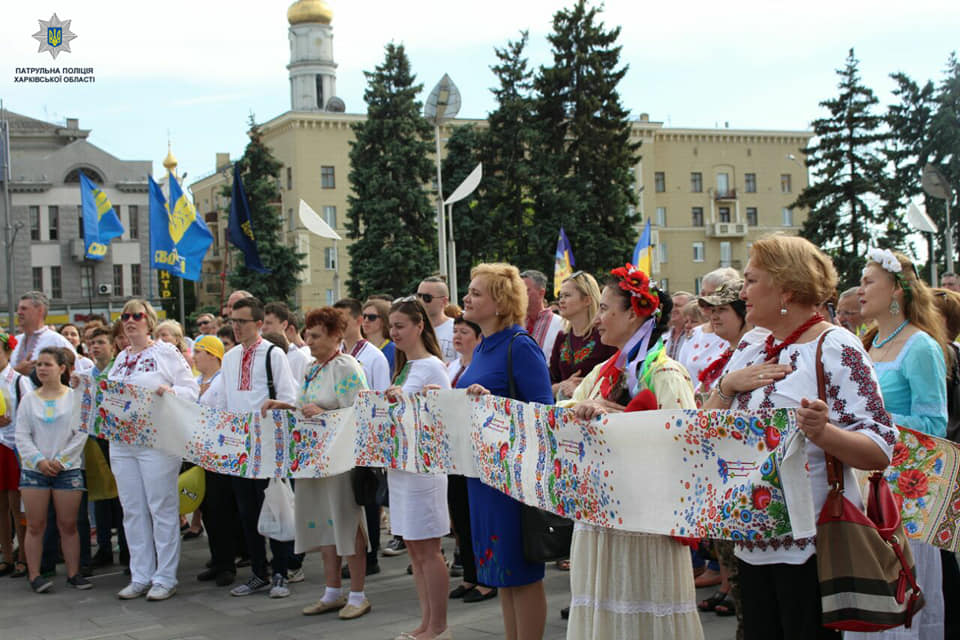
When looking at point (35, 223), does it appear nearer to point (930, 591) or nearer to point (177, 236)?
point (177, 236)

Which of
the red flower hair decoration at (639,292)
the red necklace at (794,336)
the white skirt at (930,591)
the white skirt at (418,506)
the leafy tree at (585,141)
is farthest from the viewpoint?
the leafy tree at (585,141)

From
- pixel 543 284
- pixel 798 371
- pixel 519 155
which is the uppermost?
pixel 519 155

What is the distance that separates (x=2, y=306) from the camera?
7175cm

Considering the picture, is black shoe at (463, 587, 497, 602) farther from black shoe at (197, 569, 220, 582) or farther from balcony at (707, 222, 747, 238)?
balcony at (707, 222, 747, 238)

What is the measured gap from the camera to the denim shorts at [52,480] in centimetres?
905

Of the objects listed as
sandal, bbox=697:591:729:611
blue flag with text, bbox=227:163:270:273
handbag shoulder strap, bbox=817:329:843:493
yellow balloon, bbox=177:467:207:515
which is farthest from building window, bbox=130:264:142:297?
handbag shoulder strap, bbox=817:329:843:493

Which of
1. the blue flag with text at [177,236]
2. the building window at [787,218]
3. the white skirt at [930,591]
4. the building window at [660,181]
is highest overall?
the building window at [660,181]

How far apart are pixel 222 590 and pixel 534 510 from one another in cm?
424

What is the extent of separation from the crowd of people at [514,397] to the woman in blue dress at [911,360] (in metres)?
0.01

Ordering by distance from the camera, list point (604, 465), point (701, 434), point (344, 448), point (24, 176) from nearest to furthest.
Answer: point (701, 434)
point (604, 465)
point (344, 448)
point (24, 176)

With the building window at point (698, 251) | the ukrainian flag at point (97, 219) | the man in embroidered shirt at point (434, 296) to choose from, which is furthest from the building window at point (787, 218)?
the man in embroidered shirt at point (434, 296)

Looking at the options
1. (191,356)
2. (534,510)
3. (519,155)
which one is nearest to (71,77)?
(191,356)

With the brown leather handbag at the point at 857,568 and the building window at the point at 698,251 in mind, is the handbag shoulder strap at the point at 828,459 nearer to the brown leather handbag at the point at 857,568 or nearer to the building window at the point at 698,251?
the brown leather handbag at the point at 857,568

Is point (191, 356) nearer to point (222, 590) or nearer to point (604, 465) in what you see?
point (222, 590)
